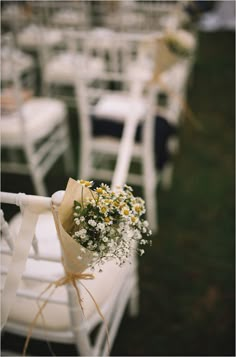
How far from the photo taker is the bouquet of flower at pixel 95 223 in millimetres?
731

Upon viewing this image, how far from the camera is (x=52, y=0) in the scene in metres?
3.08

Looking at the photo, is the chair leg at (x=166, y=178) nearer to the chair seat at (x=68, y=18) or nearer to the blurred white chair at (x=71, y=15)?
the blurred white chair at (x=71, y=15)

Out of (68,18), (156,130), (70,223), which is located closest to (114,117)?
(156,130)

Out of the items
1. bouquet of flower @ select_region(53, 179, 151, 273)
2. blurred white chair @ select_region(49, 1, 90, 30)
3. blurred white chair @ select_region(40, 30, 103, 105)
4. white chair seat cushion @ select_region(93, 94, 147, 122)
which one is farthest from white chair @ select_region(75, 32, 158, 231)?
blurred white chair @ select_region(49, 1, 90, 30)

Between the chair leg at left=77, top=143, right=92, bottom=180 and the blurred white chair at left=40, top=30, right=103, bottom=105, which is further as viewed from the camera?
the blurred white chair at left=40, top=30, right=103, bottom=105

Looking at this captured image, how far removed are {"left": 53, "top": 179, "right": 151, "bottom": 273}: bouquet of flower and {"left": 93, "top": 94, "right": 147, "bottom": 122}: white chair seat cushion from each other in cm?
113

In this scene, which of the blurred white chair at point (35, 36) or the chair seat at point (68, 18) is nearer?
the blurred white chair at point (35, 36)

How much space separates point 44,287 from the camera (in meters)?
1.09

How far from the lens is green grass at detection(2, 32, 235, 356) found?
159 cm

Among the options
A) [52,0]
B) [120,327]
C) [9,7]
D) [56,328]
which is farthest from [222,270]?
[52,0]

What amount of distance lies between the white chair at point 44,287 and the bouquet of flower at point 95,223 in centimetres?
5

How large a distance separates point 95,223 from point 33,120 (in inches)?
56.5

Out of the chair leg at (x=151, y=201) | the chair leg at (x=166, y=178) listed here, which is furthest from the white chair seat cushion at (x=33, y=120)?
the chair leg at (x=166, y=178)

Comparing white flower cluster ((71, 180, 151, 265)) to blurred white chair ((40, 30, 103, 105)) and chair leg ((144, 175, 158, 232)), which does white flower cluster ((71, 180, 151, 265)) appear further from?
blurred white chair ((40, 30, 103, 105))
